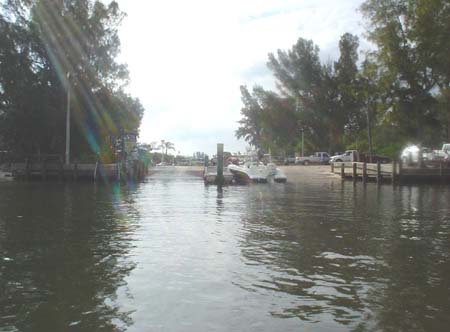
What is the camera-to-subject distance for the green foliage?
1687 inches

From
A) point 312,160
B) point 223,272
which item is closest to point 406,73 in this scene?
point 312,160

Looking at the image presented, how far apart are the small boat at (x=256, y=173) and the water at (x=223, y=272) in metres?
22.9

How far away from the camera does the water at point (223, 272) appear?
6.90 m

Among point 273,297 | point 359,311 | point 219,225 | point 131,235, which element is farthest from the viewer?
point 219,225

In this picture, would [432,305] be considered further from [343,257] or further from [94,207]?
[94,207]

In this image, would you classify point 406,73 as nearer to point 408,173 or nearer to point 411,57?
point 411,57

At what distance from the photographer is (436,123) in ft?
161

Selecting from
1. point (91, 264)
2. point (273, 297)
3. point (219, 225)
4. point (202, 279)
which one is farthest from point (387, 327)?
point (219, 225)

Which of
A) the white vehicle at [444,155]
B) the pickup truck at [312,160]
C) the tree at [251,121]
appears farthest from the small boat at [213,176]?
the tree at [251,121]

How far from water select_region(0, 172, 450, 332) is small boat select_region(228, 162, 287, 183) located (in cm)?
A: 2293

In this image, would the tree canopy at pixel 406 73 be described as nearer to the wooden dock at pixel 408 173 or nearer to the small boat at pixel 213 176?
the wooden dock at pixel 408 173

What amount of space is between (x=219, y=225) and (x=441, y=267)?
7.38m

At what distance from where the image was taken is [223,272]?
31.3 ft

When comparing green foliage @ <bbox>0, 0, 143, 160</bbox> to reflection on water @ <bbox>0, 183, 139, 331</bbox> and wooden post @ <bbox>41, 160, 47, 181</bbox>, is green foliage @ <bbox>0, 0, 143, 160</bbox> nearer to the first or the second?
wooden post @ <bbox>41, 160, 47, 181</bbox>
